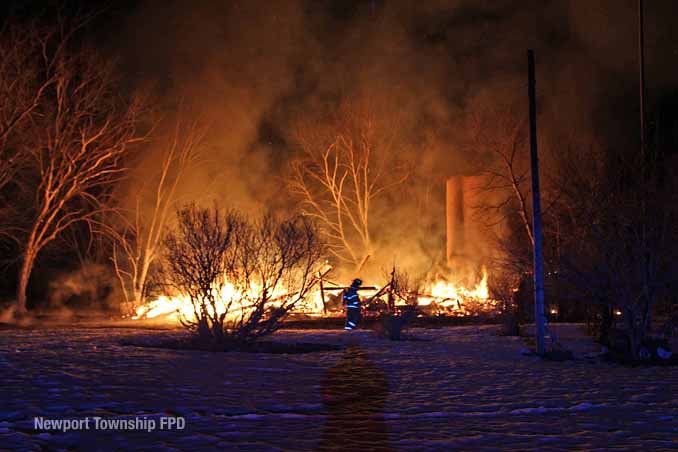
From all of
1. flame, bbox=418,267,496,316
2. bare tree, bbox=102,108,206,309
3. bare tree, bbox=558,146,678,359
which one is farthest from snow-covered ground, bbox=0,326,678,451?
bare tree, bbox=102,108,206,309

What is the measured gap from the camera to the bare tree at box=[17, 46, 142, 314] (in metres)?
27.2

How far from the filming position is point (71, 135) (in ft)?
92.0

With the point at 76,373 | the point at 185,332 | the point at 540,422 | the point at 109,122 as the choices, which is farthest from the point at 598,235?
the point at 109,122

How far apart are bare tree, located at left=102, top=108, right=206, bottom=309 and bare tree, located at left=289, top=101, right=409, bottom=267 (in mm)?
5045

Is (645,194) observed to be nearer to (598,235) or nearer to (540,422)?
(598,235)

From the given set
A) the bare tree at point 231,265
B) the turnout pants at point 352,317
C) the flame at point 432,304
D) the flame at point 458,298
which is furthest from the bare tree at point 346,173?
the bare tree at point 231,265

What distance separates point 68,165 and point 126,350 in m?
15.5

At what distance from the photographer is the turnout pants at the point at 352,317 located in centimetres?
2023

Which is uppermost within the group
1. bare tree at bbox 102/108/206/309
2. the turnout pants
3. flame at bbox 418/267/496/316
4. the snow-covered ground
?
bare tree at bbox 102/108/206/309

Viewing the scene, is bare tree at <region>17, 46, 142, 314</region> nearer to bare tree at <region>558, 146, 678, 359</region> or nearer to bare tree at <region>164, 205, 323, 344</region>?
bare tree at <region>164, 205, 323, 344</region>

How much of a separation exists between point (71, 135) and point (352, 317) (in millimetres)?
13755

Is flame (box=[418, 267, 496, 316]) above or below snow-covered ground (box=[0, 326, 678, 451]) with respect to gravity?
above

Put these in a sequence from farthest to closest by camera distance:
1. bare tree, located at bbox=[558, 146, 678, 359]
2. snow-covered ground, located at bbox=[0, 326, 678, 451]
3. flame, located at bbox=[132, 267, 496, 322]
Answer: flame, located at bbox=[132, 267, 496, 322] < bare tree, located at bbox=[558, 146, 678, 359] < snow-covered ground, located at bbox=[0, 326, 678, 451]

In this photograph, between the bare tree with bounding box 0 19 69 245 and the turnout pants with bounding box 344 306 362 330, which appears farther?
the bare tree with bounding box 0 19 69 245
